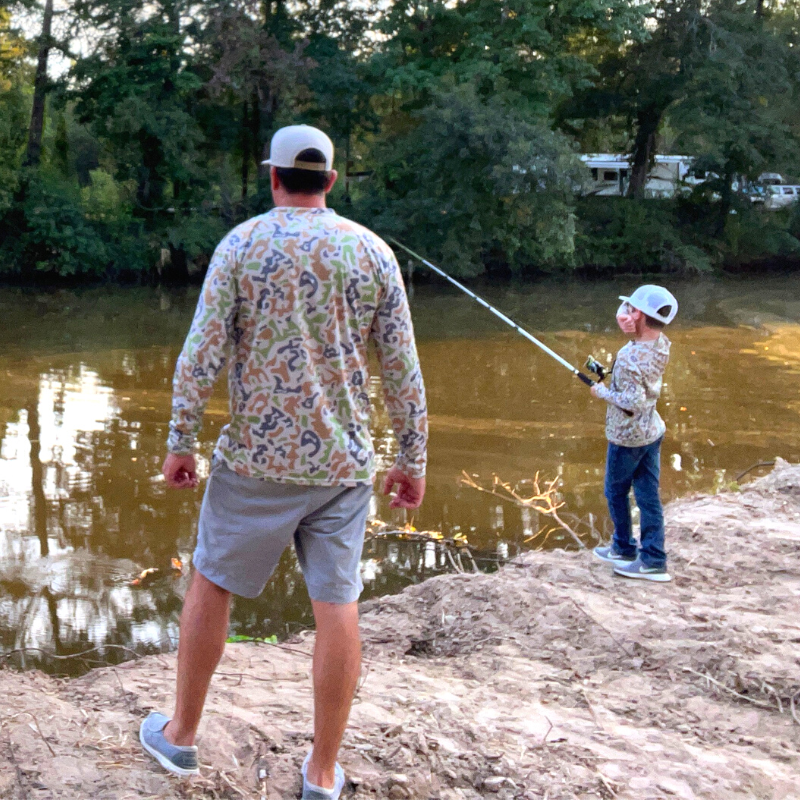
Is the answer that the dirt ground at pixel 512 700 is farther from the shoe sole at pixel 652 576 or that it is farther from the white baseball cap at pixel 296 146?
the white baseball cap at pixel 296 146

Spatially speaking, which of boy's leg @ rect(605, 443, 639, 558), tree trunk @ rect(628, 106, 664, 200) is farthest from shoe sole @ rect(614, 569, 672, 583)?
tree trunk @ rect(628, 106, 664, 200)

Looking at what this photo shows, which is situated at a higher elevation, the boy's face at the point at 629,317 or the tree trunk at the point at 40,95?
the tree trunk at the point at 40,95

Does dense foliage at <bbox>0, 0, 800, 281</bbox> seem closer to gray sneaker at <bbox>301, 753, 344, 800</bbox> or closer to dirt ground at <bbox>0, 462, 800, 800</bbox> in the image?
dirt ground at <bbox>0, 462, 800, 800</bbox>

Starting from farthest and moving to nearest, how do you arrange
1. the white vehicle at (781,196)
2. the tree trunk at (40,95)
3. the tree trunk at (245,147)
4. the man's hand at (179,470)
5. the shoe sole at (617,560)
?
the white vehicle at (781,196), the tree trunk at (245,147), the tree trunk at (40,95), the shoe sole at (617,560), the man's hand at (179,470)

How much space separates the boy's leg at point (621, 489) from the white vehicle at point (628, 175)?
23415 millimetres

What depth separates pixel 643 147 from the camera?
28766 mm

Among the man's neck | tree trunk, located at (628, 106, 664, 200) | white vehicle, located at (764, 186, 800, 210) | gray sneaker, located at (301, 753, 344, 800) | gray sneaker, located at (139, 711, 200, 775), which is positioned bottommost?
gray sneaker, located at (301, 753, 344, 800)

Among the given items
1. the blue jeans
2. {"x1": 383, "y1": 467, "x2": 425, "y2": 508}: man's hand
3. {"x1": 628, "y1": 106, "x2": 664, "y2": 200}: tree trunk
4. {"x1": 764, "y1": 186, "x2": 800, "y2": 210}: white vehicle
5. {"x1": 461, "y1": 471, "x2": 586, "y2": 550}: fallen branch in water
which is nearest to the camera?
{"x1": 383, "y1": 467, "x2": 425, "y2": 508}: man's hand

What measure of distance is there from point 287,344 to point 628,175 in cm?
3069

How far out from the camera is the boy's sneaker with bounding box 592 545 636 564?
507 cm

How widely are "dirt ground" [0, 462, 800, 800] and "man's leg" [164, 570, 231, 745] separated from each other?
256 mm

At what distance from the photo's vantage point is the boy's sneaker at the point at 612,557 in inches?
200

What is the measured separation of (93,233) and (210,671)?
822 inches

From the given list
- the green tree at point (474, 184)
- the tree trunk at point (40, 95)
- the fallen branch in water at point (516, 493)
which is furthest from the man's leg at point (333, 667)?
the tree trunk at point (40, 95)
